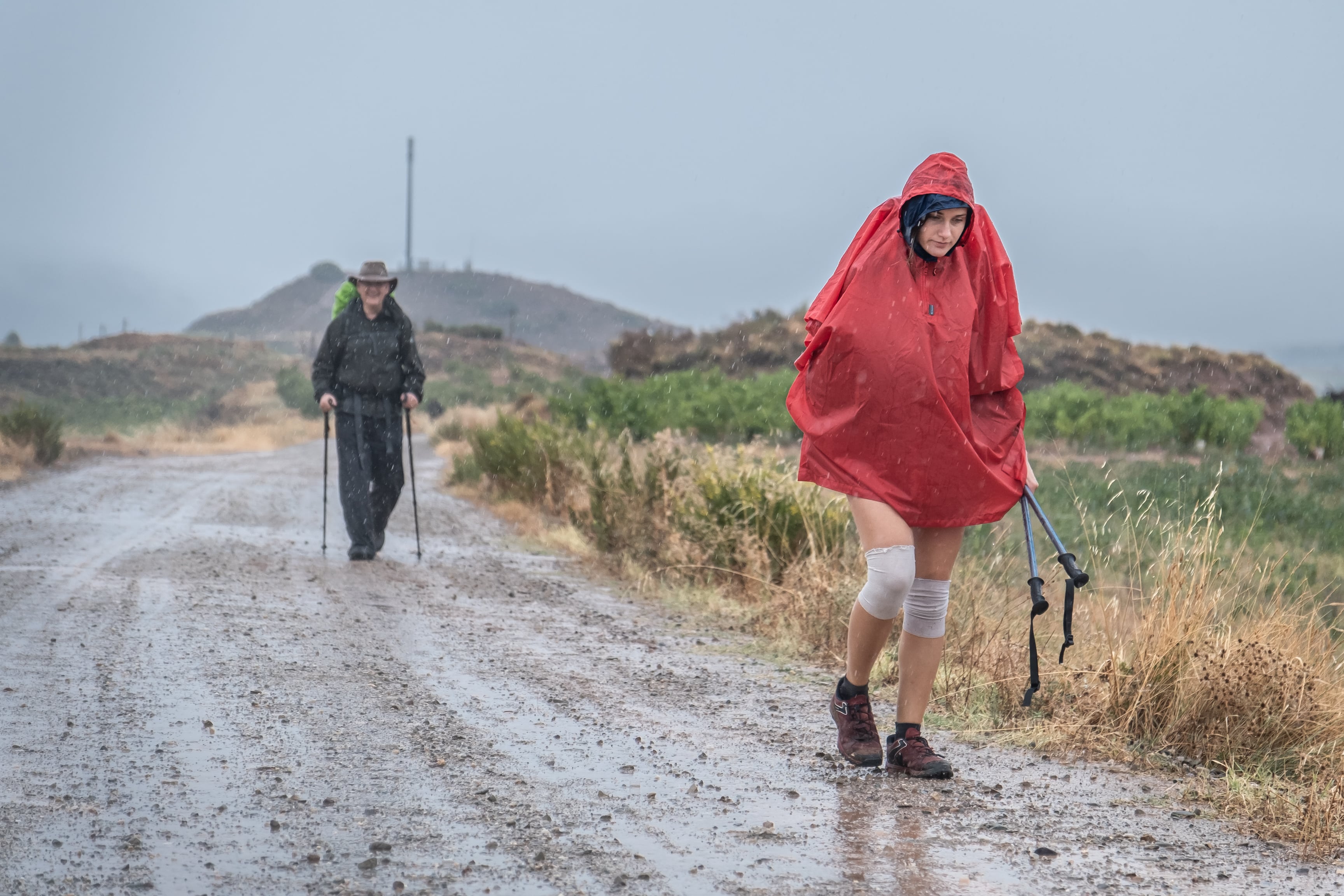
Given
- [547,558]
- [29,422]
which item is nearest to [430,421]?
[29,422]

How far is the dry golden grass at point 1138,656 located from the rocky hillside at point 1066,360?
182 feet

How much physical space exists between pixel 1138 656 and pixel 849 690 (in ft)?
4.38

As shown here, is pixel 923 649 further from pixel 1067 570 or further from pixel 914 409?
pixel 914 409

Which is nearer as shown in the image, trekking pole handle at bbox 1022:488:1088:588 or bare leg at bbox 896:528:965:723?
trekking pole handle at bbox 1022:488:1088:588

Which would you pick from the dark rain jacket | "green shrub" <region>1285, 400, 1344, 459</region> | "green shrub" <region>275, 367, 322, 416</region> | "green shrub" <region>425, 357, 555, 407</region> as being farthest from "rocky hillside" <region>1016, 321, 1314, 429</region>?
the dark rain jacket

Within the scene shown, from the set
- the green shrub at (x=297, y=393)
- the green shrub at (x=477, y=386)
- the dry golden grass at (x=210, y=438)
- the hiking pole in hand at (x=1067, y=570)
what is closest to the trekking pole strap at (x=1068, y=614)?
the hiking pole in hand at (x=1067, y=570)

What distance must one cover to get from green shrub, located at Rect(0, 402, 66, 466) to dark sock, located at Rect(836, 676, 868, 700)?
18468mm

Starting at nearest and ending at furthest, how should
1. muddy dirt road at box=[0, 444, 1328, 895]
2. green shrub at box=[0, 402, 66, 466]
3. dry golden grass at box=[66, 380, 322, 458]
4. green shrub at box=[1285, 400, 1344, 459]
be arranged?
muddy dirt road at box=[0, 444, 1328, 895]
green shrub at box=[0, 402, 66, 466]
dry golden grass at box=[66, 380, 322, 458]
green shrub at box=[1285, 400, 1344, 459]

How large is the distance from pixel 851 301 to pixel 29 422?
767 inches

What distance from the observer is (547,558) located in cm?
1118

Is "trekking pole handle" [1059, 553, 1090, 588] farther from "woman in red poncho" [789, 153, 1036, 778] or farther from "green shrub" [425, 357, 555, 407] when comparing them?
"green shrub" [425, 357, 555, 407]

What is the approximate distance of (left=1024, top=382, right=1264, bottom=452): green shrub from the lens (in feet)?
130

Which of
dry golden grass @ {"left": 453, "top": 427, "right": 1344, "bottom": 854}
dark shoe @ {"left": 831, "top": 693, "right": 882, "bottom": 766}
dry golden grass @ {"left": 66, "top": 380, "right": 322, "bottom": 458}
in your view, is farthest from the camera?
dry golden grass @ {"left": 66, "top": 380, "right": 322, "bottom": 458}

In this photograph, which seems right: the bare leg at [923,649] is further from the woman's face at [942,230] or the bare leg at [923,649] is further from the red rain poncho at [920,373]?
the woman's face at [942,230]
